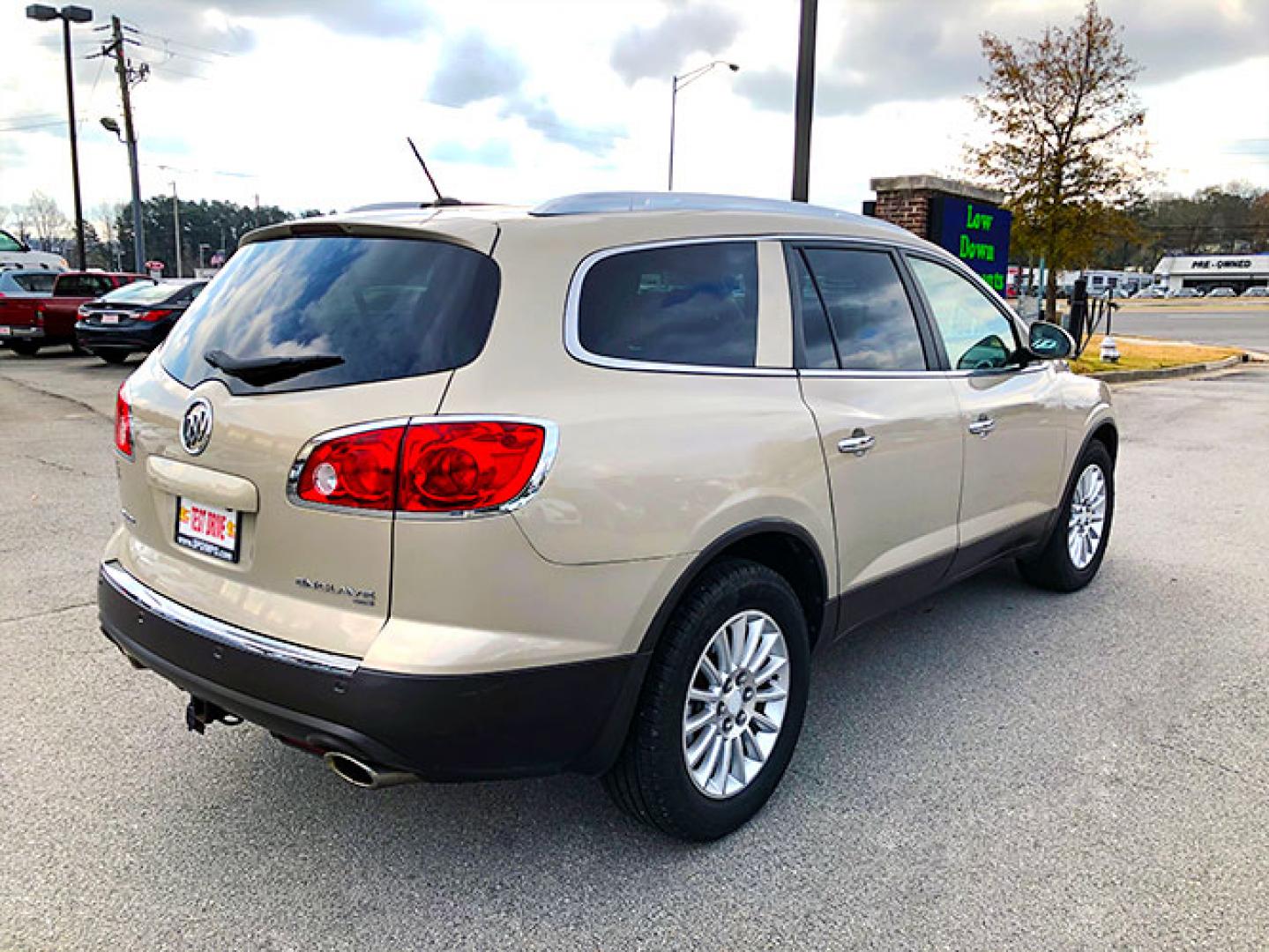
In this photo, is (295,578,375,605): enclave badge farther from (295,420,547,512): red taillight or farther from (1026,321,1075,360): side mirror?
(1026,321,1075,360): side mirror

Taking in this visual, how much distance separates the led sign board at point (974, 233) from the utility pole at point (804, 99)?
3259 mm

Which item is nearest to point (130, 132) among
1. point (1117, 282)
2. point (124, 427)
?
point (124, 427)

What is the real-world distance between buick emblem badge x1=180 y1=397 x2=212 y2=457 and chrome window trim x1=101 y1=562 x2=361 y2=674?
1.41 feet

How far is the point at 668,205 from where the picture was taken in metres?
2.96

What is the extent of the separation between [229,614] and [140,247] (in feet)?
107

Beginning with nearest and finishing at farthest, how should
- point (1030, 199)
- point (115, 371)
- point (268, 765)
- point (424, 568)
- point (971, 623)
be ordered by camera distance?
1. point (424, 568)
2. point (268, 765)
3. point (971, 623)
4. point (115, 371)
5. point (1030, 199)

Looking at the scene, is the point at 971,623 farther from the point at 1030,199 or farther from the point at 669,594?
the point at 1030,199

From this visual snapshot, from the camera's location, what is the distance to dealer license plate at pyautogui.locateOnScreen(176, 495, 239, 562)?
2510 millimetres

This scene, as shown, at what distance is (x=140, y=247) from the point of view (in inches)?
1204

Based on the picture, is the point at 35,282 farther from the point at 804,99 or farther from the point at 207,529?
the point at 207,529

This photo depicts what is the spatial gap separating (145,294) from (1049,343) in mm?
15577

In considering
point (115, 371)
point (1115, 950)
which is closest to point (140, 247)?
point (115, 371)

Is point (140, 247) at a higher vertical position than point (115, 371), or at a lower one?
higher

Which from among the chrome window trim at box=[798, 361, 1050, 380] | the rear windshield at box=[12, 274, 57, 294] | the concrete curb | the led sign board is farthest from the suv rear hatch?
the rear windshield at box=[12, 274, 57, 294]
